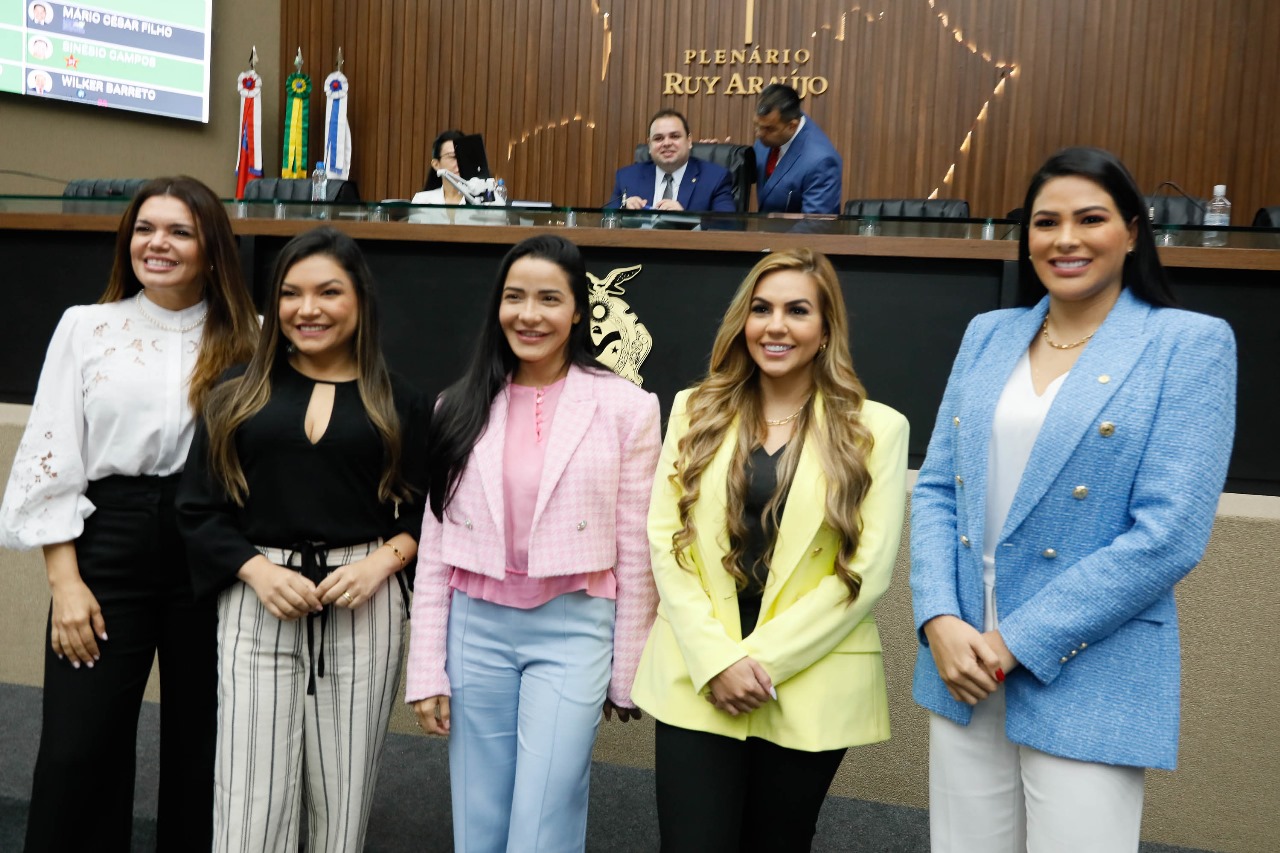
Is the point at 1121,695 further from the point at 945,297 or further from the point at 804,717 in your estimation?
the point at 945,297

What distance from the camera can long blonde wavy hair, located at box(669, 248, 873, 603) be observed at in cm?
165

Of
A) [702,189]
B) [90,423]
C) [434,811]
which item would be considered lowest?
[434,811]

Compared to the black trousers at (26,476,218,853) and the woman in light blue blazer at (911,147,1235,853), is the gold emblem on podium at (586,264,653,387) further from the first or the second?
the woman in light blue blazer at (911,147,1235,853)

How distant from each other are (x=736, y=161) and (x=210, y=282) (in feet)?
12.6

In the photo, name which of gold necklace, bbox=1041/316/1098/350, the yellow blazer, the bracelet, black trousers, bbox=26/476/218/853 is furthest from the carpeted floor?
gold necklace, bbox=1041/316/1098/350

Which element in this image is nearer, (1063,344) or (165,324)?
(1063,344)

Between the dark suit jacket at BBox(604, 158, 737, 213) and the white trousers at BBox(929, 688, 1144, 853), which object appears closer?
the white trousers at BBox(929, 688, 1144, 853)

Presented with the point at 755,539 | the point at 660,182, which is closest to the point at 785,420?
the point at 755,539

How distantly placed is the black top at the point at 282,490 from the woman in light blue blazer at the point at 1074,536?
0.94 metres

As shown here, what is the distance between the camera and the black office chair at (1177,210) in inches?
176

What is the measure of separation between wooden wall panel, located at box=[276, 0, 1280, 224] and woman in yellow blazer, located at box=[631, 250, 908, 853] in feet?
17.9

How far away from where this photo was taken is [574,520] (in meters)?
1.78

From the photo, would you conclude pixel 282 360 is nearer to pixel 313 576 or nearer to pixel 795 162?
pixel 313 576

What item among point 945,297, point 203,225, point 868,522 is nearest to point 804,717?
point 868,522
